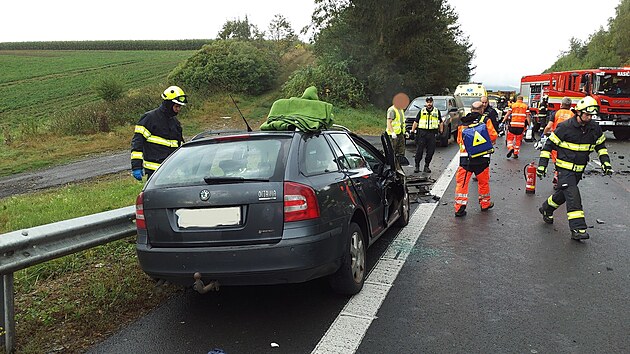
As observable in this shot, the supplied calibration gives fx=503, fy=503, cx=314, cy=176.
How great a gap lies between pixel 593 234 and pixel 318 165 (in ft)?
13.1

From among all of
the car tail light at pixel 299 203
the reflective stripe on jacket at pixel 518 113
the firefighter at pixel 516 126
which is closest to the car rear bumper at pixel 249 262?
the car tail light at pixel 299 203

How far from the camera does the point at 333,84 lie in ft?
97.0

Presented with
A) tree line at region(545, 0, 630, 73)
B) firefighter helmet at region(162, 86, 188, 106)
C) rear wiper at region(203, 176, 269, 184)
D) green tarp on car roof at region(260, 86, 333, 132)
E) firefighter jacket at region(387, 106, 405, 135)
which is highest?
tree line at region(545, 0, 630, 73)

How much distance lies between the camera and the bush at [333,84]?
1148 inches

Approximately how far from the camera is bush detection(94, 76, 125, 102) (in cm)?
2578

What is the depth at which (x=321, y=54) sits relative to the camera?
33031 millimetres

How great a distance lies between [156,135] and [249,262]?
11.1 feet

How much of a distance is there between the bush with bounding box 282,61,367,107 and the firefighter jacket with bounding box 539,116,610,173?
74.6 ft

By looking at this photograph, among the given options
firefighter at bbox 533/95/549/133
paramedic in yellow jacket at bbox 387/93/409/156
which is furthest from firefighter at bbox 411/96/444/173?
firefighter at bbox 533/95/549/133

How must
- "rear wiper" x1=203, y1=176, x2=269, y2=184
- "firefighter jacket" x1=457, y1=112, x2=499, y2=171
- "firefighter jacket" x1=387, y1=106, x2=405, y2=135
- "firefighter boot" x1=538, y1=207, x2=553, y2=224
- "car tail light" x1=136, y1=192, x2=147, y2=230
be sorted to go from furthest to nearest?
1. "firefighter jacket" x1=387, y1=106, x2=405, y2=135
2. "firefighter jacket" x1=457, y1=112, x2=499, y2=171
3. "firefighter boot" x1=538, y1=207, x2=553, y2=224
4. "car tail light" x1=136, y1=192, x2=147, y2=230
5. "rear wiper" x1=203, y1=176, x2=269, y2=184

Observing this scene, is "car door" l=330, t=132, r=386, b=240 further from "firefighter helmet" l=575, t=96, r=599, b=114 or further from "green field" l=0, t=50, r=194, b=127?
"green field" l=0, t=50, r=194, b=127

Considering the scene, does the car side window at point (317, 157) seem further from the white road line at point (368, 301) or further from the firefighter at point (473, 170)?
the firefighter at point (473, 170)

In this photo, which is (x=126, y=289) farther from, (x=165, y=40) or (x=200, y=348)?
(x=165, y=40)

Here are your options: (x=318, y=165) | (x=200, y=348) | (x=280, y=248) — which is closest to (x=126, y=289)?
(x=200, y=348)
